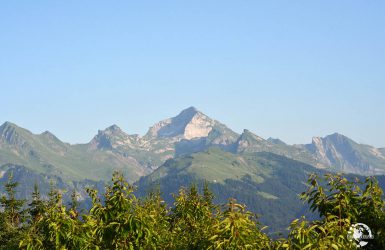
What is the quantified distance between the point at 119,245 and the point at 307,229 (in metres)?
8.56

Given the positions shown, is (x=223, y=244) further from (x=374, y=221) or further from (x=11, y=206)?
(x=11, y=206)

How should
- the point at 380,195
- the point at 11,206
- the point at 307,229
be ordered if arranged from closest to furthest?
the point at 307,229 < the point at 380,195 < the point at 11,206

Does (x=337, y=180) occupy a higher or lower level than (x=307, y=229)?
higher

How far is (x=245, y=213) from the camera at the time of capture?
19891mm

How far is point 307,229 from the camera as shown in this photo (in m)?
16.6

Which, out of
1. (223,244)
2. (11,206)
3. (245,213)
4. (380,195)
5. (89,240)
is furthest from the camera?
(11,206)

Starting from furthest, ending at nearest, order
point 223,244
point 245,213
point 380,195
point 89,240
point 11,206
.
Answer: point 11,206 → point 89,240 → point 380,195 → point 245,213 → point 223,244

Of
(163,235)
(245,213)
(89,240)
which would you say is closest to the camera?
(245,213)

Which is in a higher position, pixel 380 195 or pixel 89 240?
pixel 380 195

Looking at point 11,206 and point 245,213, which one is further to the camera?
point 11,206

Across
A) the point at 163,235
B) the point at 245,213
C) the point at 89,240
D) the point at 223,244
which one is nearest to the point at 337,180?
the point at 245,213

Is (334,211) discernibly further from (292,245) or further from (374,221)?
(292,245)

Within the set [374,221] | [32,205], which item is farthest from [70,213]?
[32,205]

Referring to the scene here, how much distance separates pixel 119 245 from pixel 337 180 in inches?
358
